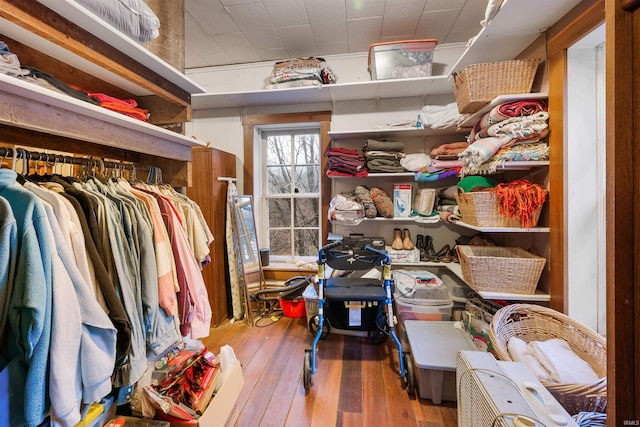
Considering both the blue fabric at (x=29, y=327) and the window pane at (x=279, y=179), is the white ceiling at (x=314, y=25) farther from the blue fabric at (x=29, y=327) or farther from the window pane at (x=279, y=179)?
the blue fabric at (x=29, y=327)

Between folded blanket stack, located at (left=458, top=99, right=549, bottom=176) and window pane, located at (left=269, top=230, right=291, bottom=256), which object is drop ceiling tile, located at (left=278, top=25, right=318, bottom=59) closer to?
folded blanket stack, located at (left=458, top=99, right=549, bottom=176)

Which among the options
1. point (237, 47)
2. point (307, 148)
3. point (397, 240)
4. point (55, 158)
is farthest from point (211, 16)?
point (397, 240)

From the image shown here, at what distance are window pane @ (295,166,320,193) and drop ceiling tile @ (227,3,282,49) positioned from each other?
4.12ft

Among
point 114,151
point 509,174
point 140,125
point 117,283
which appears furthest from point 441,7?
point 117,283

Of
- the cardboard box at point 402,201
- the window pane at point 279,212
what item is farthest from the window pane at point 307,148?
the cardboard box at point 402,201

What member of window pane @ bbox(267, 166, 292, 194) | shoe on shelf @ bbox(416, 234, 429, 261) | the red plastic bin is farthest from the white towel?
window pane @ bbox(267, 166, 292, 194)

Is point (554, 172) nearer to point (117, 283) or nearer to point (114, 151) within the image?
point (117, 283)

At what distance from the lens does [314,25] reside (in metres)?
2.27

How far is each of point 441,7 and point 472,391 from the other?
2493 millimetres

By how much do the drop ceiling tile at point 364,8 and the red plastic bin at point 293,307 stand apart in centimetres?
252

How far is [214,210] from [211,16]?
1625 mm

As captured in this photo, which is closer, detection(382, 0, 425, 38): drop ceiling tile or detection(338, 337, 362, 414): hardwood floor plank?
detection(338, 337, 362, 414): hardwood floor plank

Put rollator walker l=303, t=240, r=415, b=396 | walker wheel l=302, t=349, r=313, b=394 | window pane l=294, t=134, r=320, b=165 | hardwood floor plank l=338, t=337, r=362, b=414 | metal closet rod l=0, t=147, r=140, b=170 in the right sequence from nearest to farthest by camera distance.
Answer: metal closet rod l=0, t=147, r=140, b=170 < hardwood floor plank l=338, t=337, r=362, b=414 < walker wheel l=302, t=349, r=313, b=394 < rollator walker l=303, t=240, r=415, b=396 < window pane l=294, t=134, r=320, b=165

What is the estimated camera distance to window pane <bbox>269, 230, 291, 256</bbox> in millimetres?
3252
